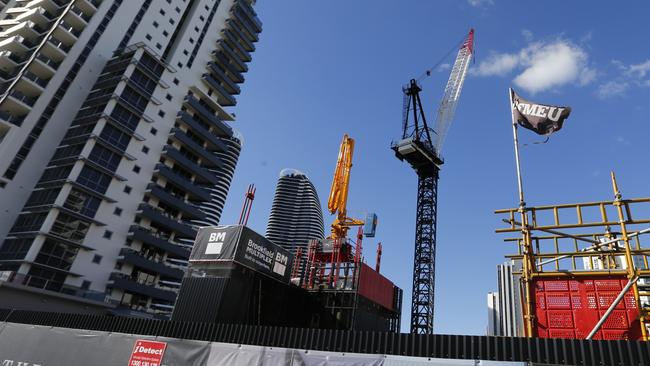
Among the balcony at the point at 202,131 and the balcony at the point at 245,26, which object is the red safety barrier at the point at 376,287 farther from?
the balcony at the point at 245,26

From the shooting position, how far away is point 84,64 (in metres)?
71.0

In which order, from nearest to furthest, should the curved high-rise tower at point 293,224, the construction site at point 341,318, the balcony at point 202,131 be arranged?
the construction site at point 341,318 → the balcony at point 202,131 → the curved high-rise tower at point 293,224

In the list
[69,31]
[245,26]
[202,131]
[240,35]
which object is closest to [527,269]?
[202,131]

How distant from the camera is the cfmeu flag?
19.5m

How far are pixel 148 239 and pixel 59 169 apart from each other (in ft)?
57.2

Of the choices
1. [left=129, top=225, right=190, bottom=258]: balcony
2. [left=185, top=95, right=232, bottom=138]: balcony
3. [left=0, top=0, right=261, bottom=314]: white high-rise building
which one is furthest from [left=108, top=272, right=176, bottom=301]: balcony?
[left=185, top=95, right=232, bottom=138]: balcony

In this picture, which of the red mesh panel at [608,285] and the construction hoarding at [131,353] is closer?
the construction hoarding at [131,353]

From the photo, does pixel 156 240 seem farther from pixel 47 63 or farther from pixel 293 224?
pixel 293 224

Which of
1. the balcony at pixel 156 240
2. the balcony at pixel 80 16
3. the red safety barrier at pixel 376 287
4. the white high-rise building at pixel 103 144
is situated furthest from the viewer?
the balcony at pixel 80 16

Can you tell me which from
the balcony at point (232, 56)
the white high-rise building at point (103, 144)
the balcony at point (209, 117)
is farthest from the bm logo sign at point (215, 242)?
the balcony at point (232, 56)

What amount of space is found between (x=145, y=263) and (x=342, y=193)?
37.7m

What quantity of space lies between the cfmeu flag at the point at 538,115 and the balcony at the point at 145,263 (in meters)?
62.7

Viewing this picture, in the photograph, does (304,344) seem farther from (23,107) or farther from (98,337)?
(23,107)

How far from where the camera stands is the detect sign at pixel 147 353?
55.0 feet
